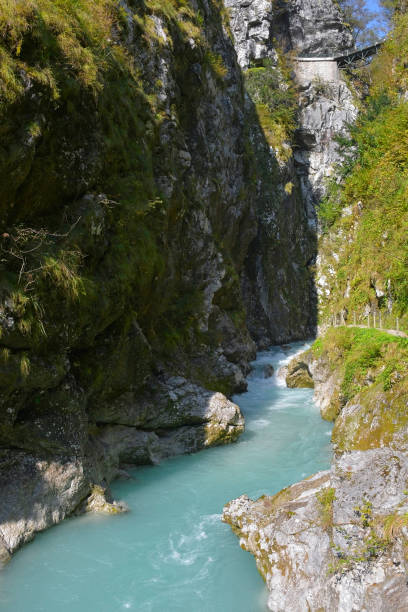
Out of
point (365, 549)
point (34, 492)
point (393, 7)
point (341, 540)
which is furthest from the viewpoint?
point (393, 7)

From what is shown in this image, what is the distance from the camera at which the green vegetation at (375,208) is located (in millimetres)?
15945

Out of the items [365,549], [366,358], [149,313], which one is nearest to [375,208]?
[366,358]

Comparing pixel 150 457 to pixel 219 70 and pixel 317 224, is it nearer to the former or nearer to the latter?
pixel 219 70

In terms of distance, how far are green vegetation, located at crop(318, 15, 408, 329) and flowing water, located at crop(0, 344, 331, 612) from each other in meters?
7.21

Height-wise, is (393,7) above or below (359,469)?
above

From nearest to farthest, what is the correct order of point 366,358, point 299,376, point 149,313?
point 366,358 < point 149,313 < point 299,376

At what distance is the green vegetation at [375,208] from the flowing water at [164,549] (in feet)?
23.7

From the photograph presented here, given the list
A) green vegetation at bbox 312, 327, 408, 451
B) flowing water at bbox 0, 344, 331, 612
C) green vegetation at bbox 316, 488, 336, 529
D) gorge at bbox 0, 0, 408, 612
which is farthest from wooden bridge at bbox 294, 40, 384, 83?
green vegetation at bbox 316, 488, 336, 529

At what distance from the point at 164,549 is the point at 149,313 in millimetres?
6897

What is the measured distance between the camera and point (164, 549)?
22.7ft

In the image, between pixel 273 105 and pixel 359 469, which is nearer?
pixel 359 469

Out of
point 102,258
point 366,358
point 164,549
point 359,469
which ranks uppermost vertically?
point 102,258

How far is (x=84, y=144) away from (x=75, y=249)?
2290 mm

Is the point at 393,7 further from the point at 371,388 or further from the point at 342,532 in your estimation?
the point at 342,532
